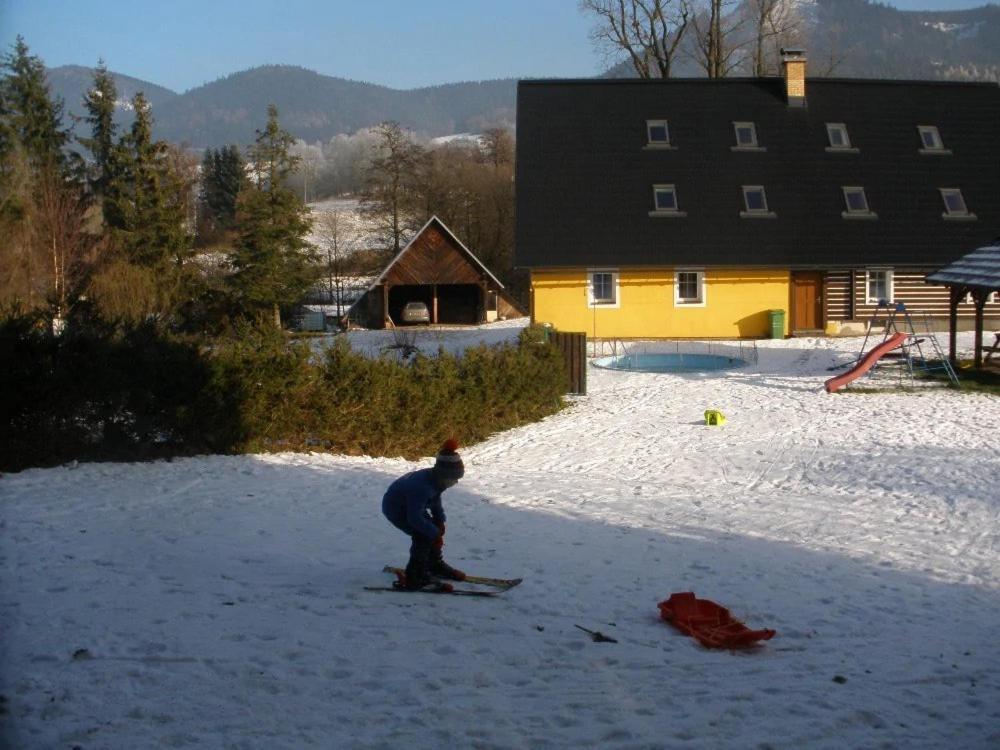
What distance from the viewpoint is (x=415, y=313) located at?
153 ft

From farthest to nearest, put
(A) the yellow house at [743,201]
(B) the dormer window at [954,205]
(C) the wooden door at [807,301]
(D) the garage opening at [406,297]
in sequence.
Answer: (D) the garage opening at [406,297] < (B) the dormer window at [954,205] < (C) the wooden door at [807,301] < (A) the yellow house at [743,201]

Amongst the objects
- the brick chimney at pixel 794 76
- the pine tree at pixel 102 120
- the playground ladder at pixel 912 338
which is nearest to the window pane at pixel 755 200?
the brick chimney at pixel 794 76

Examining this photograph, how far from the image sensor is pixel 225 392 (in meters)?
15.8

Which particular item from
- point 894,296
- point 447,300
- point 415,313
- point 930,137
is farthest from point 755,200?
point 447,300

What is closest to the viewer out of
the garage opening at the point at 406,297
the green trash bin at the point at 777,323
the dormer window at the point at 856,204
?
the green trash bin at the point at 777,323

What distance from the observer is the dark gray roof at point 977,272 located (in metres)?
23.7

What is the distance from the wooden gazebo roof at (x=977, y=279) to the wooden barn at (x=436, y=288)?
22.6 meters

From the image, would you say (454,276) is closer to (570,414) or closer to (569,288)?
(569,288)

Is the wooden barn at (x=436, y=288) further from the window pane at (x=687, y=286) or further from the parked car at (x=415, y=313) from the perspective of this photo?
the window pane at (x=687, y=286)

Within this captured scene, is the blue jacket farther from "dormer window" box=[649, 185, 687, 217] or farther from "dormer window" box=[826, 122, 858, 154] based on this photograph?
"dormer window" box=[826, 122, 858, 154]

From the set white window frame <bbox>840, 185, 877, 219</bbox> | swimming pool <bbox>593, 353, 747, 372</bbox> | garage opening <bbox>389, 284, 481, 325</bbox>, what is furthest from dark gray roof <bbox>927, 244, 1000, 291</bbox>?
garage opening <bbox>389, 284, 481, 325</bbox>

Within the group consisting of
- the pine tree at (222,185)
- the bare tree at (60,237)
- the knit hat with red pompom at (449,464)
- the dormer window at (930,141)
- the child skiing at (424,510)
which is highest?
the pine tree at (222,185)

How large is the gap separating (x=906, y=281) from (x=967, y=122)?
813cm

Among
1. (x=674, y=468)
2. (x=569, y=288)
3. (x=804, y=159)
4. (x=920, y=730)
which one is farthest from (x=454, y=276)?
(x=920, y=730)
